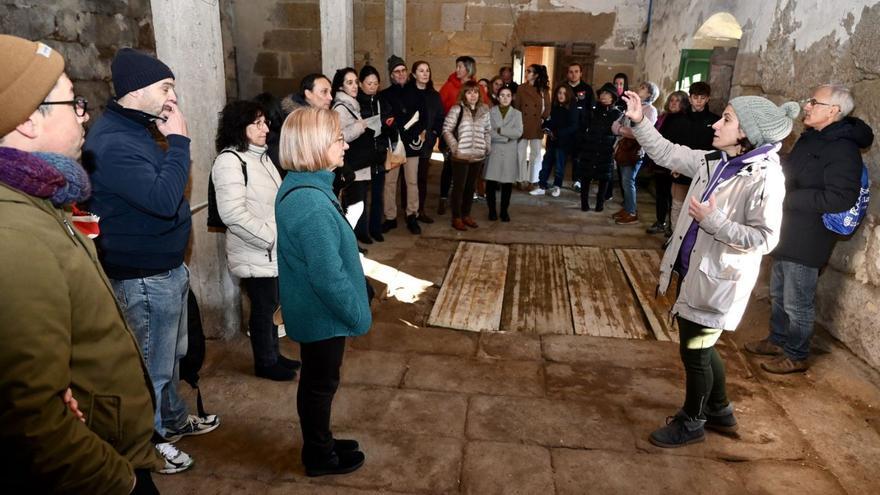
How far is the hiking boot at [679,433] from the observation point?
109 inches

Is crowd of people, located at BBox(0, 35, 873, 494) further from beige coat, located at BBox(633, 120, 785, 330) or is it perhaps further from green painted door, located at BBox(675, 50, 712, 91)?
green painted door, located at BBox(675, 50, 712, 91)

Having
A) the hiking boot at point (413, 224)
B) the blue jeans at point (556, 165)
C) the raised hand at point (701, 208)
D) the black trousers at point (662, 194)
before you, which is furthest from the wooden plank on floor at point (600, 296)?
the blue jeans at point (556, 165)

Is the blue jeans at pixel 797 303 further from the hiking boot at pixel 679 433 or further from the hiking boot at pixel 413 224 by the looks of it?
the hiking boot at pixel 413 224

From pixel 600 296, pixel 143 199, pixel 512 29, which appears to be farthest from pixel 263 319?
pixel 512 29

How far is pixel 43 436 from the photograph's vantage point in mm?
1043

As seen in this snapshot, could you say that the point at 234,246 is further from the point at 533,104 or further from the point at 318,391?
the point at 533,104

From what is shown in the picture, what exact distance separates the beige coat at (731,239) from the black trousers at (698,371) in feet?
0.26

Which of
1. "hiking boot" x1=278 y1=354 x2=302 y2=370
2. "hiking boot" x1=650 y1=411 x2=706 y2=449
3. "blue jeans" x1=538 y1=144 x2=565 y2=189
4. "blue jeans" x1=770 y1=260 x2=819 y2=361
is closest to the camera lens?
"hiking boot" x1=650 y1=411 x2=706 y2=449

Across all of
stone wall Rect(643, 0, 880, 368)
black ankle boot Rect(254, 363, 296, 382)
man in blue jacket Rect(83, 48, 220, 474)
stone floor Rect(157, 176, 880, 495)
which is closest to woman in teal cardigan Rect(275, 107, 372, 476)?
man in blue jacket Rect(83, 48, 220, 474)

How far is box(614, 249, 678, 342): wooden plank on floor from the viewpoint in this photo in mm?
4148

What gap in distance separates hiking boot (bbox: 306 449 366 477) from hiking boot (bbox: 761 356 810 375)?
2588 millimetres

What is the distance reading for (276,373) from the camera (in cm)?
330

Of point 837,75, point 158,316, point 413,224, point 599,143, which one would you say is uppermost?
point 837,75

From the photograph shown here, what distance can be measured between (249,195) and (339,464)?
1.40 meters
